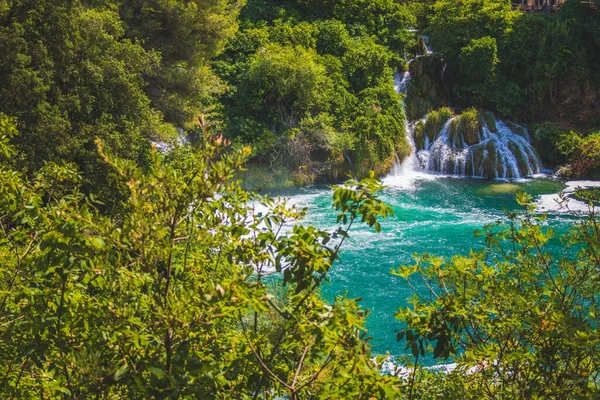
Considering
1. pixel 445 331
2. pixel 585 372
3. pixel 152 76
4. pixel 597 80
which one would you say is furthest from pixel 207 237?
pixel 597 80

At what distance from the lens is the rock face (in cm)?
2039

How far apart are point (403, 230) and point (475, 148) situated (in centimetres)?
776

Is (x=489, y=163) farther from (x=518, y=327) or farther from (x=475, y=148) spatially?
(x=518, y=327)

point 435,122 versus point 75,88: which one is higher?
point 75,88

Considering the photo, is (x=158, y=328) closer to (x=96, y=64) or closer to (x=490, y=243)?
(x=490, y=243)

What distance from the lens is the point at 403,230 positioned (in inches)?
584

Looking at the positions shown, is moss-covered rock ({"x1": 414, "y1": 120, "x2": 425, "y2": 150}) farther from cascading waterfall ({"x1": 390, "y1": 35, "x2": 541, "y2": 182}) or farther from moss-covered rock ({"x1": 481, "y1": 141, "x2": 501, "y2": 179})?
moss-covered rock ({"x1": 481, "y1": 141, "x2": 501, "y2": 179})

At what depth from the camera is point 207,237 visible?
281 centimetres

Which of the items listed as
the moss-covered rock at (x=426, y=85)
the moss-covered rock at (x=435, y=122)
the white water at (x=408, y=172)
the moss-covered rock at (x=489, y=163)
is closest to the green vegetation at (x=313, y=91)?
the white water at (x=408, y=172)

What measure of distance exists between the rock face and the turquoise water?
2.64 ft

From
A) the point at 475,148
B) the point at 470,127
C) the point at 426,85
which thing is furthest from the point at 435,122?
the point at 426,85

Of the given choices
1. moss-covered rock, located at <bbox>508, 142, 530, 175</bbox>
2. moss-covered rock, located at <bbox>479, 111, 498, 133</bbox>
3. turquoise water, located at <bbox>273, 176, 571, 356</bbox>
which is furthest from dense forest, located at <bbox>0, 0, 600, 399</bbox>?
moss-covered rock, located at <bbox>508, 142, 530, 175</bbox>

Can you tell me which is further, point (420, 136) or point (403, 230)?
point (420, 136)

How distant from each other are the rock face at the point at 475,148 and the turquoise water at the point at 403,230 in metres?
0.81
